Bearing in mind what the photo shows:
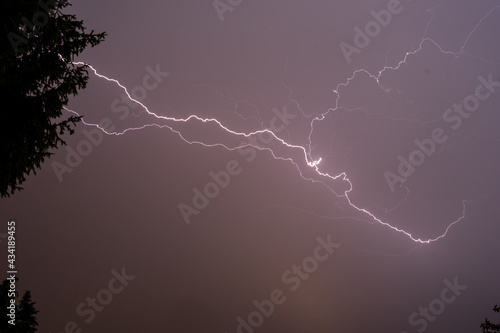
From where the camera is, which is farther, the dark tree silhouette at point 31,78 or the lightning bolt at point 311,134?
the lightning bolt at point 311,134

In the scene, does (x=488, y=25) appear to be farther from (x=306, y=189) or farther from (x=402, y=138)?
(x=306, y=189)

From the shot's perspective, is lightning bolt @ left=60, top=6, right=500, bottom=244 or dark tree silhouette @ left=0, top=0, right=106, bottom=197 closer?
dark tree silhouette @ left=0, top=0, right=106, bottom=197

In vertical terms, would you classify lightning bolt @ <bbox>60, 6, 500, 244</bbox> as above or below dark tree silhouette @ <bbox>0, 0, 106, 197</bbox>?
above

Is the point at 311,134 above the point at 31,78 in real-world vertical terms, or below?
above

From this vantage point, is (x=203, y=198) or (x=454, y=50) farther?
(x=454, y=50)

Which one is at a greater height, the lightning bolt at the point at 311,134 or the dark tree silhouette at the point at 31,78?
the lightning bolt at the point at 311,134

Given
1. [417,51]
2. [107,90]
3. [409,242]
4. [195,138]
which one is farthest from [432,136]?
[107,90]

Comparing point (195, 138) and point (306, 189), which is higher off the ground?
point (195, 138)

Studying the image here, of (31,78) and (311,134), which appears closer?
(31,78)
